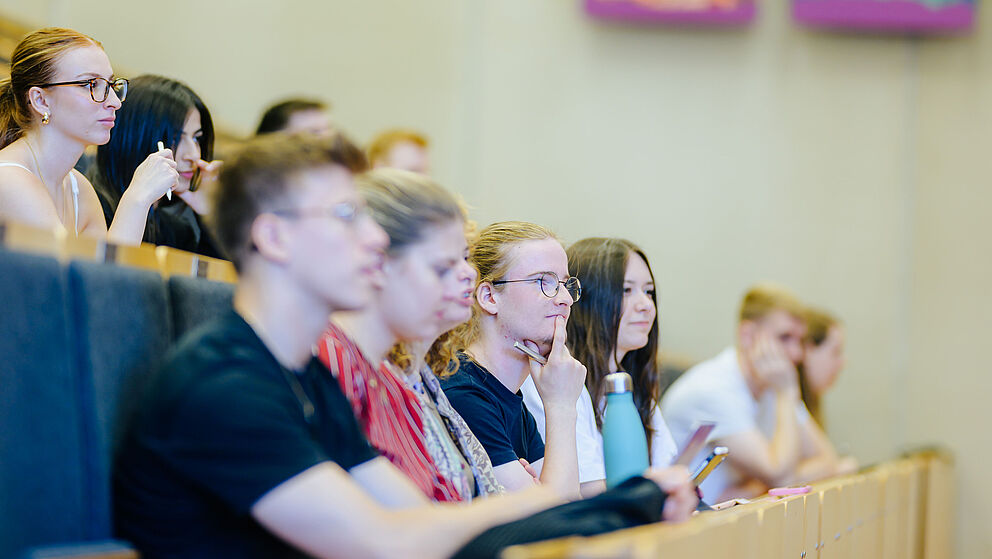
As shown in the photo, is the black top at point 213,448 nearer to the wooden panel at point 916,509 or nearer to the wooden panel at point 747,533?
the wooden panel at point 747,533

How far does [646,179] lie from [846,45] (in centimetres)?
109

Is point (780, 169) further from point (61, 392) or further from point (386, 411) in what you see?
point (61, 392)

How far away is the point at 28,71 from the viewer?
1.85 metres

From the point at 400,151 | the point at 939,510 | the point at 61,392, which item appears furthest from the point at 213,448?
the point at 939,510

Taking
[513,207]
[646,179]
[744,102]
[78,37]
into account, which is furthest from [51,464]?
[744,102]

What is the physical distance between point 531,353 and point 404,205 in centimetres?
66

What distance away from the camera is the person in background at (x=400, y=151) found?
335 cm

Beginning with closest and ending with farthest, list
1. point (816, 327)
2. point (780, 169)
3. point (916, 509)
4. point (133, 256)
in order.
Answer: point (133, 256)
point (916, 509)
point (816, 327)
point (780, 169)

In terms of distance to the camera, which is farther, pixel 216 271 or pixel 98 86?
pixel 98 86

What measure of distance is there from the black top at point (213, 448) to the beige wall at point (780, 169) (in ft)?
10.6

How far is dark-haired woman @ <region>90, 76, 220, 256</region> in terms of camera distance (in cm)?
207

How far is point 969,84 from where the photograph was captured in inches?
173

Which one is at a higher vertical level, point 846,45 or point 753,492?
point 846,45

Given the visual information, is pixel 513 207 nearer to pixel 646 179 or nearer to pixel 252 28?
pixel 646 179
